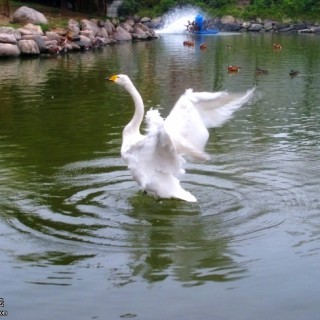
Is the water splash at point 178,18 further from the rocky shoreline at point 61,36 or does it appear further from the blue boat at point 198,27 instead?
the rocky shoreline at point 61,36

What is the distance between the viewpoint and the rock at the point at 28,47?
2678cm

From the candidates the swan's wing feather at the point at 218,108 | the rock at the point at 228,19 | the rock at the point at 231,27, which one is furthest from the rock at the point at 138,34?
the swan's wing feather at the point at 218,108

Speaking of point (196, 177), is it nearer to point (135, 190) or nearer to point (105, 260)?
point (135, 190)

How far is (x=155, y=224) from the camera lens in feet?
25.1

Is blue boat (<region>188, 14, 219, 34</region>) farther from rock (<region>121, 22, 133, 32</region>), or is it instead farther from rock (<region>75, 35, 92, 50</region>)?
rock (<region>75, 35, 92, 50</region>)

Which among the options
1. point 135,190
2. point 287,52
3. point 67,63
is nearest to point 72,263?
point 135,190

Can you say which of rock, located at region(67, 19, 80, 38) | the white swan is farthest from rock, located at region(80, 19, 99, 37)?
the white swan

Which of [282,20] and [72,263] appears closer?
[72,263]

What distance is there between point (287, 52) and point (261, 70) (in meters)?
9.00

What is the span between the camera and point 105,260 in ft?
22.0

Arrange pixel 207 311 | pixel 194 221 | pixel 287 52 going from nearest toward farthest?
pixel 207 311, pixel 194 221, pixel 287 52

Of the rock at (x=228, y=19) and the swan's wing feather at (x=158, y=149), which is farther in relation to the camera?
the rock at (x=228, y=19)

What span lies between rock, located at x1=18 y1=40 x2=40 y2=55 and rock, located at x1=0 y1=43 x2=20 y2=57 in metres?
0.24

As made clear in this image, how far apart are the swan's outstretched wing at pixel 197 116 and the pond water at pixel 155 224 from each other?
2.70ft
